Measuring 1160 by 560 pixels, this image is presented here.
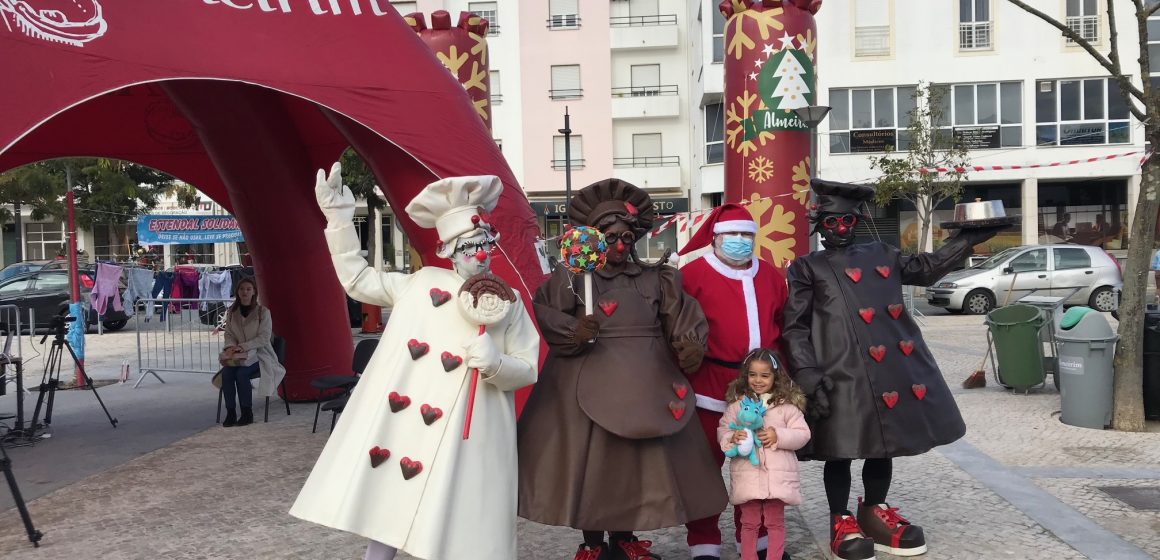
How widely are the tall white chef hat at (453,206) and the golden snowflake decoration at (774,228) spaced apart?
6809 millimetres

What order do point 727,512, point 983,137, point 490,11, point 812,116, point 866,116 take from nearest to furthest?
point 727,512
point 812,116
point 983,137
point 866,116
point 490,11

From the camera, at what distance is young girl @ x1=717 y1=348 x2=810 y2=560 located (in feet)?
12.4

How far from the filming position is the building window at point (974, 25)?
25.8 meters

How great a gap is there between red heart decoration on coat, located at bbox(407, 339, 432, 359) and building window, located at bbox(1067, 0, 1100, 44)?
93.2 feet

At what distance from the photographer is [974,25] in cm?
2581

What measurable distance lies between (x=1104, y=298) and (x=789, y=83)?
1089 centimetres

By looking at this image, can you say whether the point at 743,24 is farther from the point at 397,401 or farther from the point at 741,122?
the point at 397,401

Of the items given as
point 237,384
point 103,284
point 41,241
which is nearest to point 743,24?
point 237,384

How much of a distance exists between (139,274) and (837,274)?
17.0 m

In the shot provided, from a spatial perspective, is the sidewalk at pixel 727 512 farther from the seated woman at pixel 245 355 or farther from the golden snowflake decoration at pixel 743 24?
the golden snowflake decoration at pixel 743 24

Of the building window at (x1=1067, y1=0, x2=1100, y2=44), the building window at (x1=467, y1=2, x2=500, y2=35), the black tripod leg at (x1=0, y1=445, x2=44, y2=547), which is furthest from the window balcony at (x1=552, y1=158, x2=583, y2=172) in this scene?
the black tripod leg at (x1=0, y1=445, x2=44, y2=547)

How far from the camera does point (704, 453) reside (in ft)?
12.3

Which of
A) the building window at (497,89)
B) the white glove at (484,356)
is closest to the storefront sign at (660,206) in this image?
the building window at (497,89)

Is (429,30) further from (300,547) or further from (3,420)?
(300,547)
